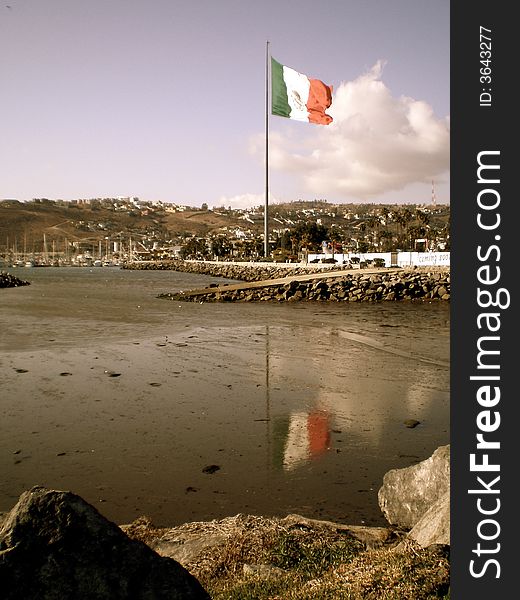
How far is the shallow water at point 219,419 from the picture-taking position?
5848mm

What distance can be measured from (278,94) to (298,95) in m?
1.71

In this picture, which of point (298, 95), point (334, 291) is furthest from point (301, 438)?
point (298, 95)

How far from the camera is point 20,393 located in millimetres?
10055

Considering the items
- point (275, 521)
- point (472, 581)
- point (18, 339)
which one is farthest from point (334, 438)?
point (18, 339)

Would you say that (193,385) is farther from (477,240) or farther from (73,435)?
(477,240)

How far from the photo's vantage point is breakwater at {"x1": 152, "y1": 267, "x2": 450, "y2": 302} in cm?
3394

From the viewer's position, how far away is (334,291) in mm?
34969

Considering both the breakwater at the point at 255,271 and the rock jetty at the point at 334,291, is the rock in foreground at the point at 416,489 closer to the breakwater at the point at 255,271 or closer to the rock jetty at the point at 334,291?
the rock jetty at the point at 334,291

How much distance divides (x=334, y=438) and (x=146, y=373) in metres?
5.68

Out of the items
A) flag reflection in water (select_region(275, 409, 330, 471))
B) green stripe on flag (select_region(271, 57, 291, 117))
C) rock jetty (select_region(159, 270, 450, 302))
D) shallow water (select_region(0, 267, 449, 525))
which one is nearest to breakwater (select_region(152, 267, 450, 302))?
rock jetty (select_region(159, 270, 450, 302))

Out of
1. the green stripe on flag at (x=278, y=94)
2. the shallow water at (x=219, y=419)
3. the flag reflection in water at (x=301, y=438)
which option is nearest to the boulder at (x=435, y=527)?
the shallow water at (x=219, y=419)

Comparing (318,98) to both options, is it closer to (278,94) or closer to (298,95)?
(298,95)

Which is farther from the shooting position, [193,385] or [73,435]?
[193,385]

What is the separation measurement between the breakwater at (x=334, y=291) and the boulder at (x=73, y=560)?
101ft
